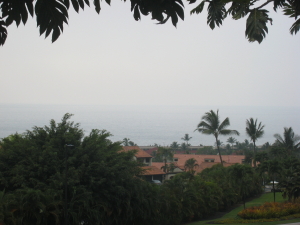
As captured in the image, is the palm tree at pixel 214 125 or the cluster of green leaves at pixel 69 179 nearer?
the cluster of green leaves at pixel 69 179

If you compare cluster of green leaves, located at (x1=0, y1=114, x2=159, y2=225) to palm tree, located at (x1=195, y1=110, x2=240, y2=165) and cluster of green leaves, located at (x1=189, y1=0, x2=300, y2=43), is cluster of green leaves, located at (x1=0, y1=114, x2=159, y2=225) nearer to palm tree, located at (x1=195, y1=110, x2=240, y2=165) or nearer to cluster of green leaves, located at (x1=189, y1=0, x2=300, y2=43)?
cluster of green leaves, located at (x1=189, y1=0, x2=300, y2=43)

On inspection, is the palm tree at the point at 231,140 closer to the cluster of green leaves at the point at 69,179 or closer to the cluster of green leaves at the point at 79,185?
the cluster of green leaves at the point at 79,185

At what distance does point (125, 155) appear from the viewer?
17859 mm

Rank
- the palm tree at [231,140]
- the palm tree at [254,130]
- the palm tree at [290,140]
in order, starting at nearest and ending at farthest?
the palm tree at [254,130] < the palm tree at [290,140] < the palm tree at [231,140]

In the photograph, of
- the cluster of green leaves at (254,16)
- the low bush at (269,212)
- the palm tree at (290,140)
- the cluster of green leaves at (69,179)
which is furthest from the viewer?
the palm tree at (290,140)

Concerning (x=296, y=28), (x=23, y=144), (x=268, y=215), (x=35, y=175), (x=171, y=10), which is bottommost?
(x=268, y=215)

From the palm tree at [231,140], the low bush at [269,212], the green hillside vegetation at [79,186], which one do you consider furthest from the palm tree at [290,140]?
the palm tree at [231,140]

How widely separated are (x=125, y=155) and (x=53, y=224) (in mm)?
5508

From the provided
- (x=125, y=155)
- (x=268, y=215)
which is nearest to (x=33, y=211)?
(x=125, y=155)

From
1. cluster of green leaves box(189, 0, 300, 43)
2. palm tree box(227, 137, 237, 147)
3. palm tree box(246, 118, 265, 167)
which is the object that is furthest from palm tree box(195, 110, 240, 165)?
palm tree box(227, 137, 237, 147)

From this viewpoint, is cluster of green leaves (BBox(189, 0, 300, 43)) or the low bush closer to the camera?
cluster of green leaves (BBox(189, 0, 300, 43))

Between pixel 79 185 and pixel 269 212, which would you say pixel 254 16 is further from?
pixel 269 212

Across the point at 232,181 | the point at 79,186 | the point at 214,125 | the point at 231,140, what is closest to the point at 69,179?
the point at 79,186

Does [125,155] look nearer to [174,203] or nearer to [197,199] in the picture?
[174,203]
